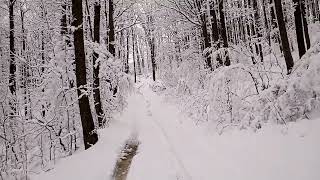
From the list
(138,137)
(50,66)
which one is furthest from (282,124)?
(50,66)

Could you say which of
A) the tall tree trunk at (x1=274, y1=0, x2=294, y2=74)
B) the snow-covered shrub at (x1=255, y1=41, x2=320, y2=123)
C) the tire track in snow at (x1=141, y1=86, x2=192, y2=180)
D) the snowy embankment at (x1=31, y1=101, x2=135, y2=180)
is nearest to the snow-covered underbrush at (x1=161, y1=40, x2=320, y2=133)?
the snow-covered shrub at (x1=255, y1=41, x2=320, y2=123)

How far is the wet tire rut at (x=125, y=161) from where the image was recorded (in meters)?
7.67

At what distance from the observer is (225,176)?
18.9 feet

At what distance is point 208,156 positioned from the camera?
7156mm

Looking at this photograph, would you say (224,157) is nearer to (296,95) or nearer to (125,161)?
(296,95)

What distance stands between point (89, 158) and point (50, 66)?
12.7ft

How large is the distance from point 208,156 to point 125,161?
282cm

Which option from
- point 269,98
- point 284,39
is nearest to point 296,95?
point 269,98

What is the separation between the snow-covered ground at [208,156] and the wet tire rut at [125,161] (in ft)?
0.57

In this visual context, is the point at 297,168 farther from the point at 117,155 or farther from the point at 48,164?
the point at 48,164

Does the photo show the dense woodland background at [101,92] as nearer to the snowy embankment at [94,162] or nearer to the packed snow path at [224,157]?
the snowy embankment at [94,162]

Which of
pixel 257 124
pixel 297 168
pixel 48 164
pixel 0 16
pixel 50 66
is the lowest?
pixel 48 164

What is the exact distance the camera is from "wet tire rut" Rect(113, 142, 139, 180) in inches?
302

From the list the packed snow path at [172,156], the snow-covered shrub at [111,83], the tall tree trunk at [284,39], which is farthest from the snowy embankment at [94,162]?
the tall tree trunk at [284,39]
